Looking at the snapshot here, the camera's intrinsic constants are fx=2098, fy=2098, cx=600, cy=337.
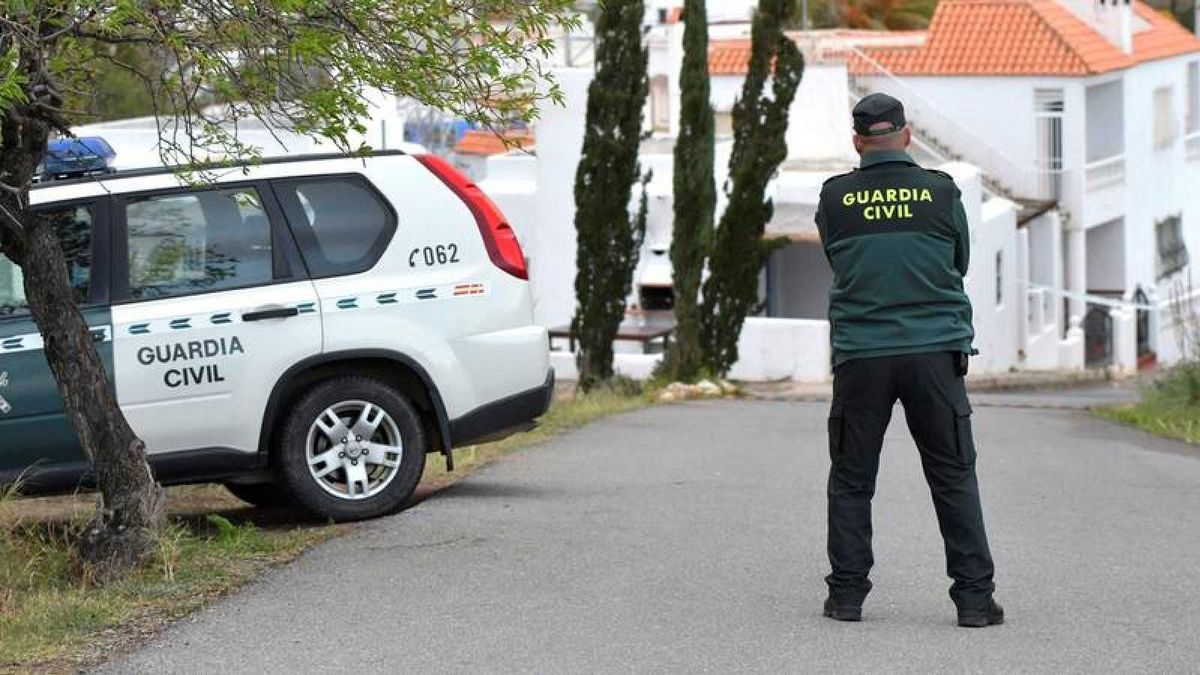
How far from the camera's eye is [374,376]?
10.1m

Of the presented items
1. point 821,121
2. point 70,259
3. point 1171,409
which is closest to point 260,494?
point 70,259

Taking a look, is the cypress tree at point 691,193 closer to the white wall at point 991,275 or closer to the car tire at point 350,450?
the white wall at point 991,275

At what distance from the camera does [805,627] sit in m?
7.38

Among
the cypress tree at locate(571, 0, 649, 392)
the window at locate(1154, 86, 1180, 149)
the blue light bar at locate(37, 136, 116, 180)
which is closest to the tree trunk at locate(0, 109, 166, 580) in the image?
the blue light bar at locate(37, 136, 116, 180)

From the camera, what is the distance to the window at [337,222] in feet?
32.7

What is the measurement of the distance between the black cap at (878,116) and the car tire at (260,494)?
444 cm

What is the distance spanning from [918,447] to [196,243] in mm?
4002

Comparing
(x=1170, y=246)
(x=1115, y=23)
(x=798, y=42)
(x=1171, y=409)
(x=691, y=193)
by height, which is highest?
(x=1115, y=23)

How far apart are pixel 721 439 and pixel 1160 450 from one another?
10.3 ft

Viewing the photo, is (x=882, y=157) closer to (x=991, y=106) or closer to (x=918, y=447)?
(x=918, y=447)

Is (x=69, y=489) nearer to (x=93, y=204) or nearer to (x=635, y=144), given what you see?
(x=93, y=204)

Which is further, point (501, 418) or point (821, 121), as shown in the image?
point (821, 121)

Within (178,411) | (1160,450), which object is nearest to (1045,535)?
(178,411)

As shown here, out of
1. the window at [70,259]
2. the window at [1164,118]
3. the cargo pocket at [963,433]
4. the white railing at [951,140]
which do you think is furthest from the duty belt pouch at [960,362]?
the window at [1164,118]
